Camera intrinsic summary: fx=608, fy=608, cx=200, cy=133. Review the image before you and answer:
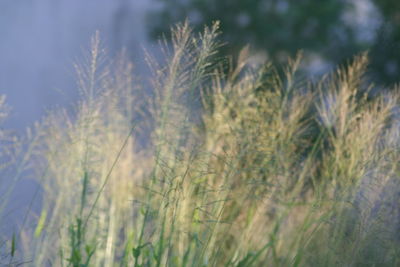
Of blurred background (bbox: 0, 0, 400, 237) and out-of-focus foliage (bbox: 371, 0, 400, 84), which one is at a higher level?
blurred background (bbox: 0, 0, 400, 237)

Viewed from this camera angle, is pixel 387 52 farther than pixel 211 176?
Yes

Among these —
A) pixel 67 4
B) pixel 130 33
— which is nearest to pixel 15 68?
pixel 67 4

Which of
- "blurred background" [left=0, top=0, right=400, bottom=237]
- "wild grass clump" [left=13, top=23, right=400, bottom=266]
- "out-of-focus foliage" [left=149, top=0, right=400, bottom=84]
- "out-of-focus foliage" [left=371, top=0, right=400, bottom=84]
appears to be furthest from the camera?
"out-of-focus foliage" [left=149, top=0, right=400, bottom=84]

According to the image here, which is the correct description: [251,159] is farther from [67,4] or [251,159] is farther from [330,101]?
[67,4]

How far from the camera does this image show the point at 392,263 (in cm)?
201

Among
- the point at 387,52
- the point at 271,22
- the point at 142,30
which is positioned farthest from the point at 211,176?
the point at 142,30

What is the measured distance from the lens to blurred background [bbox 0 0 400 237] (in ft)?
17.6

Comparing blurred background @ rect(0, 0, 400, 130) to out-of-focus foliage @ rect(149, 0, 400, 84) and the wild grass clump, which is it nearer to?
out-of-focus foliage @ rect(149, 0, 400, 84)

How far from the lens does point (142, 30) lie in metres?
6.62

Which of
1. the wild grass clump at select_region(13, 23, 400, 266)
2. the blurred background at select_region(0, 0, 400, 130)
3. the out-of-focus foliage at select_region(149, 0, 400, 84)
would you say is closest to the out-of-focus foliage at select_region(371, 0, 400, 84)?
the blurred background at select_region(0, 0, 400, 130)

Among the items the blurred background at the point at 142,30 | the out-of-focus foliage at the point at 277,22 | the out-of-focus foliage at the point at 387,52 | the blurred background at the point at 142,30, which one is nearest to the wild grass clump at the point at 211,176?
the out-of-focus foliage at the point at 387,52

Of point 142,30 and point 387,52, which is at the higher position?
point 142,30

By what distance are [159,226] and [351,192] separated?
67cm

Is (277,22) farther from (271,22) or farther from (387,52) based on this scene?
(387,52)
